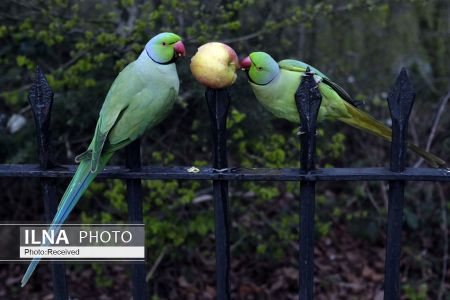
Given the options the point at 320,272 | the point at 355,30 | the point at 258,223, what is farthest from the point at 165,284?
the point at 355,30

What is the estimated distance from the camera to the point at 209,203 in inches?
139

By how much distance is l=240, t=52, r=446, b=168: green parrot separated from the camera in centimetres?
167

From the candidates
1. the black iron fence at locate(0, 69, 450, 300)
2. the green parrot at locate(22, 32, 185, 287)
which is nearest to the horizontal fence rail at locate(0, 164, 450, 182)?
the black iron fence at locate(0, 69, 450, 300)

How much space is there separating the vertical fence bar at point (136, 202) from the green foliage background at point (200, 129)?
0.96 meters

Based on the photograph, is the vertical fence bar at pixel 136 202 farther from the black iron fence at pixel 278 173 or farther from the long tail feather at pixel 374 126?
the long tail feather at pixel 374 126

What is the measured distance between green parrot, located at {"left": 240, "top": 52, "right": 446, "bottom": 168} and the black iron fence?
0.05 meters

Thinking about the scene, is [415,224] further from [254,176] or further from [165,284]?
[254,176]

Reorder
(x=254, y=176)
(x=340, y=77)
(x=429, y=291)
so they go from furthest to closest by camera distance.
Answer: (x=340, y=77)
(x=429, y=291)
(x=254, y=176)

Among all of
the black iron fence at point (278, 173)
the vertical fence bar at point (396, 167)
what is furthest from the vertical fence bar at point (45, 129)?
the vertical fence bar at point (396, 167)

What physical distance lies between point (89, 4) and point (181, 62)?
1051mm

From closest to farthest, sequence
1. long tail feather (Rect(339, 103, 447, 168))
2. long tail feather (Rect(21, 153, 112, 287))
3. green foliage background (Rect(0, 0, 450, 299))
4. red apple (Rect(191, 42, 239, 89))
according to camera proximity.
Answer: red apple (Rect(191, 42, 239, 89)) → long tail feather (Rect(21, 153, 112, 287)) → long tail feather (Rect(339, 103, 447, 168)) → green foliage background (Rect(0, 0, 450, 299))

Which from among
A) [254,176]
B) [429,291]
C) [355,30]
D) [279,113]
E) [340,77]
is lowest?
[429,291]

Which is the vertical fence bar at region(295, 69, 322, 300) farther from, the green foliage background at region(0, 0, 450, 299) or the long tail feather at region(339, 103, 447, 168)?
the green foliage background at region(0, 0, 450, 299)

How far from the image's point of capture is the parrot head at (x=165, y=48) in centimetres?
167
